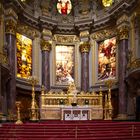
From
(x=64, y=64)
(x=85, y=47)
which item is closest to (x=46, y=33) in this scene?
(x=64, y=64)

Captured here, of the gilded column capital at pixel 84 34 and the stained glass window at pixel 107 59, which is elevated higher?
the gilded column capital at pixel 84 34

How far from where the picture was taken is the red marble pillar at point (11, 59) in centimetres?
2408

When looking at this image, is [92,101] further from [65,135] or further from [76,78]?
[65,135]

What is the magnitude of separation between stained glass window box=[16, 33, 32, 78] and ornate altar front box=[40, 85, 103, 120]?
4463 millimetres

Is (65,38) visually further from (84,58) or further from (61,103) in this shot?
(61,103)

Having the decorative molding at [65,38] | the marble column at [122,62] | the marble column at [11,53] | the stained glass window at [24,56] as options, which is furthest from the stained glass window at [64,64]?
the marble column at [11,53]

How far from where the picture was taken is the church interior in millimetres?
23625

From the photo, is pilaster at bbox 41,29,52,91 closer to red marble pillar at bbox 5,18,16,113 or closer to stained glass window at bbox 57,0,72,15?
stained glass window at bbox 57,0,72,15

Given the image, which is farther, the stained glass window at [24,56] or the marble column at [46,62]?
the marble column at [46,62]

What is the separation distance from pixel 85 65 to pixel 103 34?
3.26 m

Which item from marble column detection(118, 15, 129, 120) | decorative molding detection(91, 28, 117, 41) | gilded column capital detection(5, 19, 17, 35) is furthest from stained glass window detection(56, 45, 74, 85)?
gilded column capital detection(5, 19, 17, 35)

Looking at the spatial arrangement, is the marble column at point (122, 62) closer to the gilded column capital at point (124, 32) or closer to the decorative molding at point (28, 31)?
the gilded column capital at point (124, 32)

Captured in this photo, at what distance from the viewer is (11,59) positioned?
2472 centimetres

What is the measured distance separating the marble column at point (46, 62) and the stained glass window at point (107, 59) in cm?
464
